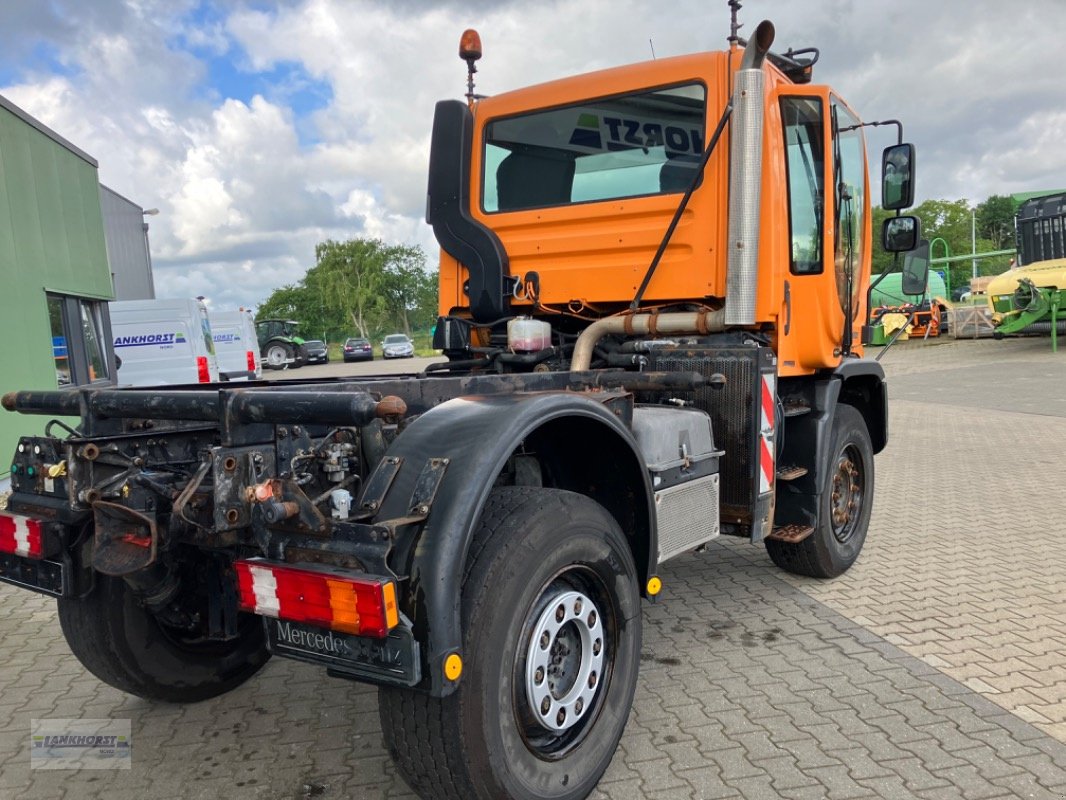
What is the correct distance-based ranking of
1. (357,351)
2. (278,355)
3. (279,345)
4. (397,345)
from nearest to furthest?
(278,355) < (279,345) < (357,351) < (397,345)

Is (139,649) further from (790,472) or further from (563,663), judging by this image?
(790,472)

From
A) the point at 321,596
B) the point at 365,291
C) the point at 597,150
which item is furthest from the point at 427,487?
the point at 365,291

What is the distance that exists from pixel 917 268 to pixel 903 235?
21cm

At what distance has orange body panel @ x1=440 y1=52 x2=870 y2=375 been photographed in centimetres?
400

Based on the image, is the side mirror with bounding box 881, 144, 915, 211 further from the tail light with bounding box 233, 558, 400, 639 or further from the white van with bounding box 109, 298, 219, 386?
the white van with bounding box 109, 298, 219, 386

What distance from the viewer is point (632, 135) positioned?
434 centimetres

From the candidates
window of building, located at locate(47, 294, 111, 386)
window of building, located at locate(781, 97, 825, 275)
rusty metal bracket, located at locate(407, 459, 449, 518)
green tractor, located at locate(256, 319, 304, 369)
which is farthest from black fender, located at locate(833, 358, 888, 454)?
green tractor, located at locate(256, 319, 304, 369)

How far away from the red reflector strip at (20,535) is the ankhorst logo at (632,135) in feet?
10.5

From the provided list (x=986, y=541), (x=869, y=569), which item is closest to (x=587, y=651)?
(x=869, y=569)

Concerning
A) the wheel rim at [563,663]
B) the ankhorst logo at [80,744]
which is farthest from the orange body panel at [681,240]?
the ankhorst logo at [80,744]

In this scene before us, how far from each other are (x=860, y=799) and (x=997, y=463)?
711 centimetres

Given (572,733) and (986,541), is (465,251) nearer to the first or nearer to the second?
(572,733)

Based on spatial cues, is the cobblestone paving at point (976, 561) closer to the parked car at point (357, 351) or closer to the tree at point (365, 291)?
the parked car at point (357, 351)

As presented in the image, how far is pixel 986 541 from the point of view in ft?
18.6
